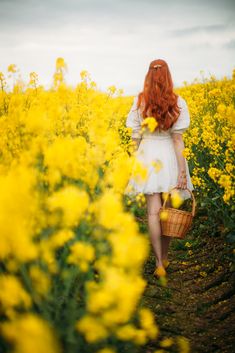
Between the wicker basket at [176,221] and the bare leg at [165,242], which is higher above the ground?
the wicker basket at [176,221]

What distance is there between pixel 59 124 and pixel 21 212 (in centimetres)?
148

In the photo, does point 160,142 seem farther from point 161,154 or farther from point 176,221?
A: point 176,221

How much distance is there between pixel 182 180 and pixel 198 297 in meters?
0.94

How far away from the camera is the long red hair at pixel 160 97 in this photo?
3.12 metres

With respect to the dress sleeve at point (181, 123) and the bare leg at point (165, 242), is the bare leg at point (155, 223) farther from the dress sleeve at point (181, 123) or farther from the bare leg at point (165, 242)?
the dress sleeve at point (181, 123)

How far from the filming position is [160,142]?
10.7 feet

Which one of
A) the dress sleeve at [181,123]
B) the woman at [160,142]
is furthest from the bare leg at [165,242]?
the dress sleeve at [181,123]

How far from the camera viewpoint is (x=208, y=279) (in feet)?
10.2

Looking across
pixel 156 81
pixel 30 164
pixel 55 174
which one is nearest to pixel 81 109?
pixel 156 81

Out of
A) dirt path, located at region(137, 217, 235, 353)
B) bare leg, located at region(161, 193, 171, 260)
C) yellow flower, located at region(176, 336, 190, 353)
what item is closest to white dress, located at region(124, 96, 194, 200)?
bare leg, located at region(161, 193, 171, 260)

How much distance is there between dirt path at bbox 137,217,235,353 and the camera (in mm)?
2350

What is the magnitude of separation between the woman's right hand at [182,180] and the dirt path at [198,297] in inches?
25.3

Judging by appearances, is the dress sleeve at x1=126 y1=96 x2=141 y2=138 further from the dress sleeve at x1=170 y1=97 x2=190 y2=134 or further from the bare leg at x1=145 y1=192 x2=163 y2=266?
the bare leg at x1=145 y1=192 x2=163 y2=266

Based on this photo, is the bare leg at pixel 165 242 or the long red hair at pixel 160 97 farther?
the bare leg at pixel 165 242
